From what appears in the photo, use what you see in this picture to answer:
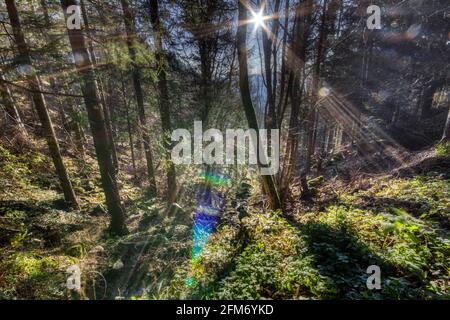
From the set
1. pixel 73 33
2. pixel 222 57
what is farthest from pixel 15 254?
pixel 222 57

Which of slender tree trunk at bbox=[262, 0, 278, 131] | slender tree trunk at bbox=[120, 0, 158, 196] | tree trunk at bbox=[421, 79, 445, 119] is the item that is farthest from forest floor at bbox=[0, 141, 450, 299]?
tree trunk at bbox=[421, 79, 445, 119]

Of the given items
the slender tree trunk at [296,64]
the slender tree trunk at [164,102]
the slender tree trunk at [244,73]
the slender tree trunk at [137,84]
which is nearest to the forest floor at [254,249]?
the slender tree trunk at [296,64]

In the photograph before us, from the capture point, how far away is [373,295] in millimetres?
2885

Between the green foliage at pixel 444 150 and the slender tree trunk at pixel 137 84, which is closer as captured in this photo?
the slender tree trunk at pixel 137 84

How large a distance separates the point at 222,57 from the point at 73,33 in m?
6.87

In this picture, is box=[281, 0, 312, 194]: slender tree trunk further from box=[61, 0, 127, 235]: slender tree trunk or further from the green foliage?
box=[61, 0, 127, 235]: slender tree trunk

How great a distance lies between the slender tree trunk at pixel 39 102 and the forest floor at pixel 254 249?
46 centimetres

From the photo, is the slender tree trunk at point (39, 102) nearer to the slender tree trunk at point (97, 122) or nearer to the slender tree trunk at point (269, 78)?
the slender tree trunk at point (97, 122)

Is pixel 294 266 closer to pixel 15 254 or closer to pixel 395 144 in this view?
pixel 15 254

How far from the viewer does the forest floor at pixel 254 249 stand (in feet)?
10.6

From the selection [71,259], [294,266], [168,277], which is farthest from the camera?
[71,259]

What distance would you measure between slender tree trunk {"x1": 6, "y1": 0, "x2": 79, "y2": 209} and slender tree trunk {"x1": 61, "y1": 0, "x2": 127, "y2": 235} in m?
1.04

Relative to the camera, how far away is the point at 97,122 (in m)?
6.10

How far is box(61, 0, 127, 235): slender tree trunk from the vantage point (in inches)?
216
